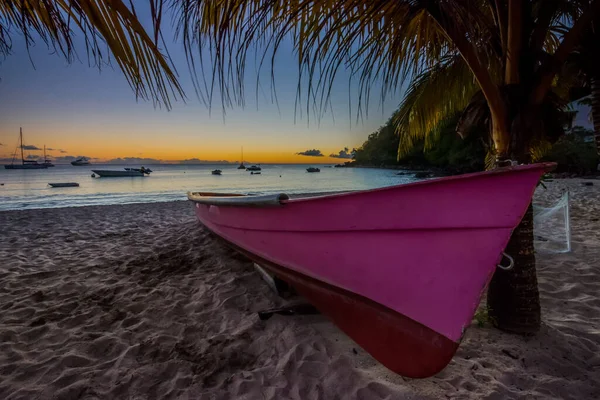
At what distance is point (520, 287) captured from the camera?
8.25 feet

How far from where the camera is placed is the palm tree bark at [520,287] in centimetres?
249

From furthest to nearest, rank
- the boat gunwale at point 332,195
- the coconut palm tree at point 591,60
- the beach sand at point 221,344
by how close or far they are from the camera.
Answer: the coconut palm tree at point 591,60 → the beach sand at point 221,344 → the boat gunwale at point 332,195

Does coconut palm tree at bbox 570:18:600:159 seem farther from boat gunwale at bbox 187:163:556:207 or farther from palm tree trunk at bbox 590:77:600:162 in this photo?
boat gunwale at bbox 187:163:556:207

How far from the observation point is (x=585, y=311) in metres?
2.98

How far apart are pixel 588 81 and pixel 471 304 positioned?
3812 millimetres

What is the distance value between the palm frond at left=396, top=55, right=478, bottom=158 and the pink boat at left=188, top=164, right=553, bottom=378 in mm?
2575

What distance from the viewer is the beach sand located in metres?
2.12

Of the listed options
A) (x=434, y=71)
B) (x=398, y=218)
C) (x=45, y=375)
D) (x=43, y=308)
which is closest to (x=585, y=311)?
(x=398, y=218)

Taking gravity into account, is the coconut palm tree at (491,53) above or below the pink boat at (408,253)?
above

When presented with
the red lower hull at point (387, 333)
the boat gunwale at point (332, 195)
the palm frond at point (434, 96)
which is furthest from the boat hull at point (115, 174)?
the red lower hull at point (387, 333)

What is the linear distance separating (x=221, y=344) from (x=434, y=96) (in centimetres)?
400

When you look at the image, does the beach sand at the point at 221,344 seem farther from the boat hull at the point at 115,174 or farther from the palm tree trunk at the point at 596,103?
the boat hull at the point at 115,174

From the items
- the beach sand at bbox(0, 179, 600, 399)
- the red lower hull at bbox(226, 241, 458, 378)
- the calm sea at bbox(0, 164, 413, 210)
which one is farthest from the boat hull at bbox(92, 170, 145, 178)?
the red lower hull at bbox(226, 241, 458, 378)

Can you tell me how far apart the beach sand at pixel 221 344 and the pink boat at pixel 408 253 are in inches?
12.8
